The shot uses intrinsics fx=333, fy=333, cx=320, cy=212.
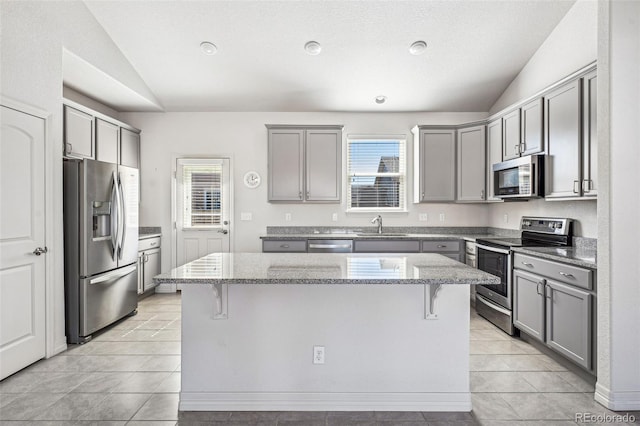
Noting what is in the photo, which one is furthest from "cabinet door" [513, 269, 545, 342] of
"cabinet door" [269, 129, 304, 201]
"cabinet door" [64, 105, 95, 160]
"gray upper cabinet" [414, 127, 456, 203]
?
"cabinet door" [64, 105, 95, 160]

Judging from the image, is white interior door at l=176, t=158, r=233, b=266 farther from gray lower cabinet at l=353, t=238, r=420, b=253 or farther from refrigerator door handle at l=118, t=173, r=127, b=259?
gray lower cabinet at l=353, t=238, r=420, b=253

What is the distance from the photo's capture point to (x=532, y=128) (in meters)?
3.43

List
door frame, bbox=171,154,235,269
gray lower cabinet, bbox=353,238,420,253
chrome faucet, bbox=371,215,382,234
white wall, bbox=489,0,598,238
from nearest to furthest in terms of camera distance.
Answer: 1. white wall, bbox=489,0,598,238
2. gray lower cabinet, bbox=353,238,420,253
3. chrome faucet, bbox=371,215,382,234
4. door frame, bbox=171,154,235,269

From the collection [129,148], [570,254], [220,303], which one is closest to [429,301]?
[220,303]

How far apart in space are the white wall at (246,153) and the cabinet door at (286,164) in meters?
0.37

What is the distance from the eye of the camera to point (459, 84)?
4.36m

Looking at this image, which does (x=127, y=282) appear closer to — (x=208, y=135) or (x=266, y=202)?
(x=266, y=202)

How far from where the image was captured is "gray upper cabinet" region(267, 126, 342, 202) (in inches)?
182

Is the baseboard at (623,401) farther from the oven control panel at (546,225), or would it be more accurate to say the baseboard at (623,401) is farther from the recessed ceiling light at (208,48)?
the recessed ceiling light at (208,48)

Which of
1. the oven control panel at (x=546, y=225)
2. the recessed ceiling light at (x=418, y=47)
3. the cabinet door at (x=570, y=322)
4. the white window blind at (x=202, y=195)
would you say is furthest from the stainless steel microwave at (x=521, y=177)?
the white window blind at (x=202, y=195)

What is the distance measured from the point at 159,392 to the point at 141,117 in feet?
13.4

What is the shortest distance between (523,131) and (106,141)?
4.92 m

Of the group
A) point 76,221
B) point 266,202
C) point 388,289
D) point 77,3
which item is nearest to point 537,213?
point 388,289

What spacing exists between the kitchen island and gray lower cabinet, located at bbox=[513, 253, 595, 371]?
3.30ft
